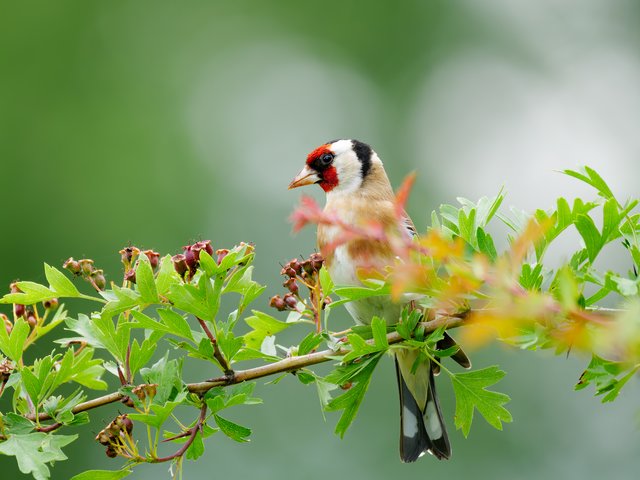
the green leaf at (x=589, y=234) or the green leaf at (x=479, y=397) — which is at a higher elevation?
the green leaf at (x=589, y=234)

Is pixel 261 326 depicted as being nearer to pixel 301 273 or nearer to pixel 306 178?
pixel 301 273

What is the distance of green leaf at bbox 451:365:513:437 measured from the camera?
6.42 ft

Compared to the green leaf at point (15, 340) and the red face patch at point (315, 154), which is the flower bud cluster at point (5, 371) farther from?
the red face patch at point (315, 154)

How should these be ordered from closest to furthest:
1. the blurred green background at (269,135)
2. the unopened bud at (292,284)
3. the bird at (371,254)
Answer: the unopened bud at (292,284), the bird at (371,254), the blurred green background at (269,135)

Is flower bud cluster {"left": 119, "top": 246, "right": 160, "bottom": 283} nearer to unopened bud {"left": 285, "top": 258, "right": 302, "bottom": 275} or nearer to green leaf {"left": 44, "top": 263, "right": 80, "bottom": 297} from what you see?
green leaf {"left": 44, "top": 263, "right": 80, "bottom": 297}

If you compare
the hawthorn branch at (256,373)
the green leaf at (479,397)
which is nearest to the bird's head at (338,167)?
the green leaf at (479,397)

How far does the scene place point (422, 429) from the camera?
2.79 meters

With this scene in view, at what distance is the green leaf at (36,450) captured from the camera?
1.69m

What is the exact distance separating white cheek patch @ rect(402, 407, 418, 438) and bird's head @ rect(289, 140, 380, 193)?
79 cm

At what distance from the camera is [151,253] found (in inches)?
74.8

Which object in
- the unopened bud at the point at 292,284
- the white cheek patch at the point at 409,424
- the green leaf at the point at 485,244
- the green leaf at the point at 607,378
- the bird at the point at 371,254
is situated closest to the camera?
the green leaf at the point at 607,378

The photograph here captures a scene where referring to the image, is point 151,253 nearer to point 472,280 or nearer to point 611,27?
point 472,280

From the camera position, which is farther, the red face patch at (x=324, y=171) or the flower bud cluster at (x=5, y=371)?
the red face patch at (x=324, y=171)

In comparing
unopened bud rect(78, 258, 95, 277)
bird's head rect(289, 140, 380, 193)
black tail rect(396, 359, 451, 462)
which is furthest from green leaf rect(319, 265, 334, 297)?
bird's head rect(289, 140, 380, 193)
